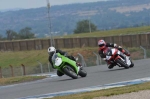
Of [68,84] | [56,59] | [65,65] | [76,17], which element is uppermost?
[56,59]

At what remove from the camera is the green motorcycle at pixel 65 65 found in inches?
753

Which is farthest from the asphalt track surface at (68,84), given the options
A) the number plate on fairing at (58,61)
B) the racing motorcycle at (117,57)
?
the racing motorcycle at (117,57)

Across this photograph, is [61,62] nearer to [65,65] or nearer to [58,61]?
[58,61]

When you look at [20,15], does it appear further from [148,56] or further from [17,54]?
[148,56]

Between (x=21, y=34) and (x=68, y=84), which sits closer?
(x=68, y=84)

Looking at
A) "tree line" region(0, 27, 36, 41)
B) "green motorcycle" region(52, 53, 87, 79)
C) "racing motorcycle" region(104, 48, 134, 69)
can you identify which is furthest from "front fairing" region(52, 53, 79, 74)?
"tree line" region(0, 27, 36, 41)

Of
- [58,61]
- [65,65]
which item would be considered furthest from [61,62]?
[65,65]

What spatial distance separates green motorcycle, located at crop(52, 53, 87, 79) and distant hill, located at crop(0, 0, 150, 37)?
117m

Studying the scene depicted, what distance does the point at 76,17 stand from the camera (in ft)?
549

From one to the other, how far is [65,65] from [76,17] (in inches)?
5840

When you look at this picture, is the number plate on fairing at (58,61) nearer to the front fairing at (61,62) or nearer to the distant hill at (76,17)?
the front fairing at (61,62)

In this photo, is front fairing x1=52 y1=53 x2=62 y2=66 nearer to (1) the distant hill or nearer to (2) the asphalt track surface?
(2) the asphalt track surface

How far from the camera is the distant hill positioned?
14438 cm

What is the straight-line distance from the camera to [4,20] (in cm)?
16112
